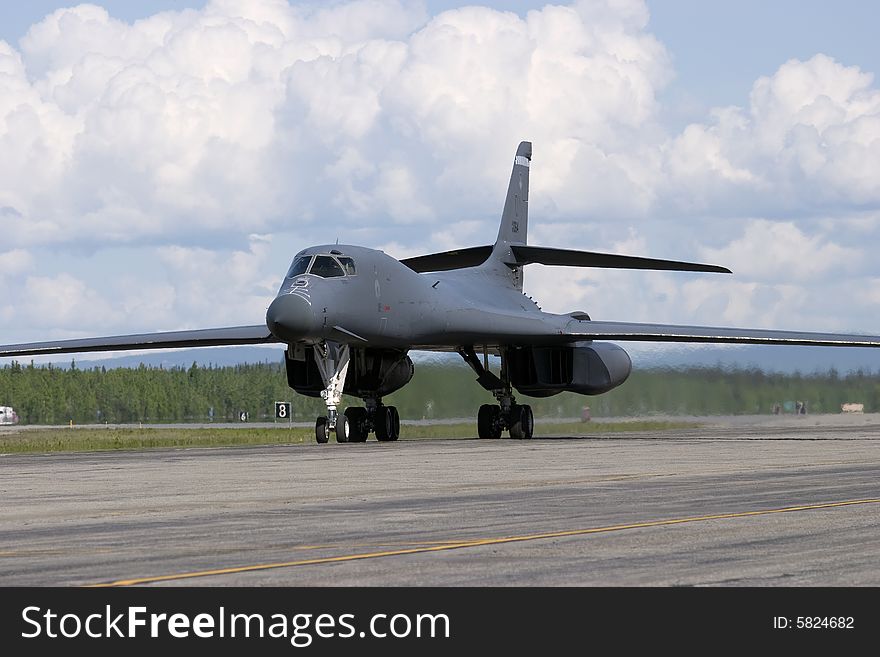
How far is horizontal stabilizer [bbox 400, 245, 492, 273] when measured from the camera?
41219mm

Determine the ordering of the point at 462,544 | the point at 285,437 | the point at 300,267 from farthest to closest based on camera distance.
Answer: the point at 285,437 → the point at 300,267 → the point at 462,544

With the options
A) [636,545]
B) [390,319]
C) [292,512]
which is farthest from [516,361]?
[636,545]

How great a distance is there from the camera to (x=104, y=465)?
23.6 metres

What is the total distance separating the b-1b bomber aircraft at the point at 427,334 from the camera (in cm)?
3222

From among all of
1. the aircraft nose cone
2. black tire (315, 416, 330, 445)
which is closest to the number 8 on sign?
black tire (315, 416, 330, 445)

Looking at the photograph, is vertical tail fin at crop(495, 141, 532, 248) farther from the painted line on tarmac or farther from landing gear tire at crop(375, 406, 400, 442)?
the painted line on tarmac

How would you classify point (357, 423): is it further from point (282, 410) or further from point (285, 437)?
point (282, 410)

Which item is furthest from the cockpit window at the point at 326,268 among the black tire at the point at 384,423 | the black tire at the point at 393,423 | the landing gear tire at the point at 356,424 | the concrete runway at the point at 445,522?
the concrete runway at the point at 445,522

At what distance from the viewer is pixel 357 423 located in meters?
35.9

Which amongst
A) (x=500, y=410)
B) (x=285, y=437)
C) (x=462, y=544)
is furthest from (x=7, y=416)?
(x=462, y=544)

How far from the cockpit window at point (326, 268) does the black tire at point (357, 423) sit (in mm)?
3767

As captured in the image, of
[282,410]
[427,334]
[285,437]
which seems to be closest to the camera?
[427,334]

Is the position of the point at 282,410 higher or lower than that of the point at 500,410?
higher

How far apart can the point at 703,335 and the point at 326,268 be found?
1000cm
